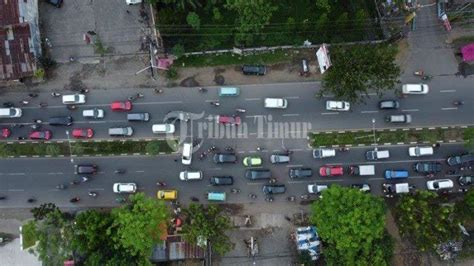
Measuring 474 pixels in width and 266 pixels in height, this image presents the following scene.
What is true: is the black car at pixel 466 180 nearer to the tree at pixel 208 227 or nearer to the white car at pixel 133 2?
the tree at pixel 208 227

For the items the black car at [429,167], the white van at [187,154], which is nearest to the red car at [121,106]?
the white van at [187,154]

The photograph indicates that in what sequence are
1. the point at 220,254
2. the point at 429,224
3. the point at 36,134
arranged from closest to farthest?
the point at 429,224, the point at 220,254, the point at 36,134

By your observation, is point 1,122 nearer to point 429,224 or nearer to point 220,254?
point 220,254

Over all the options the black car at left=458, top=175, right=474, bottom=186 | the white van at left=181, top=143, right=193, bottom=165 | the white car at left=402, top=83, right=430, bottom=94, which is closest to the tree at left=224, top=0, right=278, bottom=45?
the white van at left=181, top=143, right=193, bottom=165

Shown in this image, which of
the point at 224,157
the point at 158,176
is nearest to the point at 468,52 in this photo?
the point at 224,157

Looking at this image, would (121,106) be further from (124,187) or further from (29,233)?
(29,233)

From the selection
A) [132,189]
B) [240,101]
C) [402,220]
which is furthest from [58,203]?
[402,220]

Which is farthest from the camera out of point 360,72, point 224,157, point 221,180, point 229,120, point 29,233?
point 229,120
